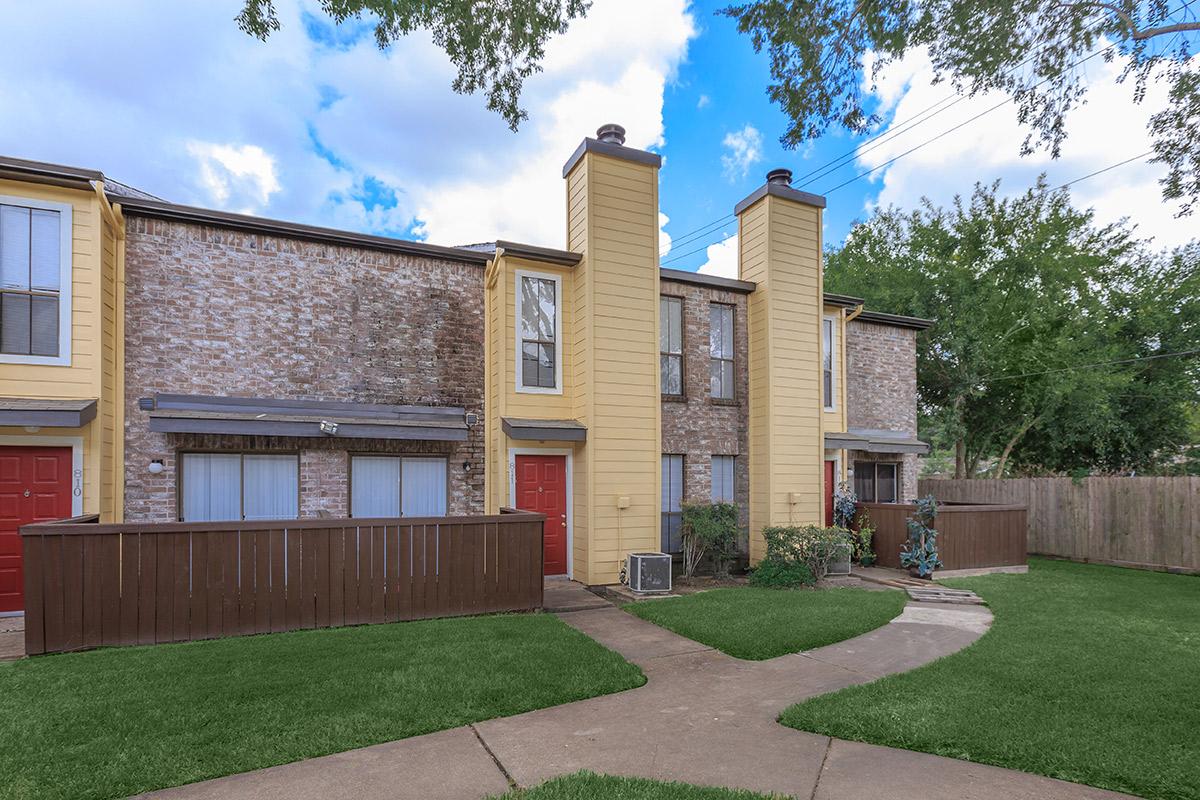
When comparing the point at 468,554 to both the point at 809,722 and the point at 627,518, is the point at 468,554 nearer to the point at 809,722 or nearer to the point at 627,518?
the point at 627,518

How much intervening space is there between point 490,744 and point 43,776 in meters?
2.63

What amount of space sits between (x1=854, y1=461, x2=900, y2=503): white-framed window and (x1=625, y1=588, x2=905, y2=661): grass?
16.0 feet

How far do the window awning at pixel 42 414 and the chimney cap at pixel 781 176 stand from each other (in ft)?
39.1

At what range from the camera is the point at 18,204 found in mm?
7633

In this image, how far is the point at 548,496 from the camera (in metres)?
10.8

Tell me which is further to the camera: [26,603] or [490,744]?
[26,603]

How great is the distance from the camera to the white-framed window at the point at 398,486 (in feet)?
31.5

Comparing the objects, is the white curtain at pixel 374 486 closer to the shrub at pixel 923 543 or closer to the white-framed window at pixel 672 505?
the white-framed window at pixel 672 505

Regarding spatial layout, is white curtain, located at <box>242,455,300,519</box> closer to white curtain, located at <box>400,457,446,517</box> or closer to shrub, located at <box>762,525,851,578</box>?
white curtain, located at <box>400,457,446,517</box>

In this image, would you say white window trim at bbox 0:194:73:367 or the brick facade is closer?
white window trim at bbox 0:194:73:367

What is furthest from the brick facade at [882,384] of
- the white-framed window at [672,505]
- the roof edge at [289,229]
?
the roof edge at [289,229]

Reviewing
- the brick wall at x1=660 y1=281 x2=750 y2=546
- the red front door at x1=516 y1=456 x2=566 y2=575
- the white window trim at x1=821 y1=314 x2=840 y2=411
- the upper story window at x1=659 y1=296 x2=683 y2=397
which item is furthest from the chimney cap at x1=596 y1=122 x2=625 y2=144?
the white window trim at x1=821 y1=314 x2=840 y2=411

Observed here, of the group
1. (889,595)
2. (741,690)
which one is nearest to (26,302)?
(741,690)

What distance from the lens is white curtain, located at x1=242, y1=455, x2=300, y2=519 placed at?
8938mm
